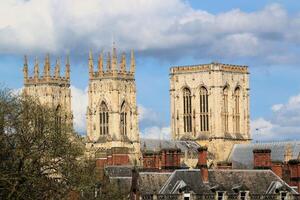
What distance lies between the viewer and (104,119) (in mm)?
152250

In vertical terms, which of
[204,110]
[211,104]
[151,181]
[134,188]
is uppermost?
[211,104]

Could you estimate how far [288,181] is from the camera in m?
76.4

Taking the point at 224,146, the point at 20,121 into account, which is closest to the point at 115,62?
the point at 224,146

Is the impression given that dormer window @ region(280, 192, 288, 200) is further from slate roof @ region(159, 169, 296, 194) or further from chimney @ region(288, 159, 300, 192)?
chimney @ region(288, 159, 300, 192)

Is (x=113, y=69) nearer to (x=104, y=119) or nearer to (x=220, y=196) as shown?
(x=104, y=119)

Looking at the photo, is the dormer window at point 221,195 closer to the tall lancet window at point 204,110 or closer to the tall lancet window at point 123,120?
the tall lancet window at point 123,120

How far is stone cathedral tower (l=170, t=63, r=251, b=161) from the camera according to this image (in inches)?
5969

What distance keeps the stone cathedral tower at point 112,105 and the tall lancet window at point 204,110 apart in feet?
26.8

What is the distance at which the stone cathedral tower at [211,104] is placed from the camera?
152 metres

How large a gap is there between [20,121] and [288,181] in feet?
69.3

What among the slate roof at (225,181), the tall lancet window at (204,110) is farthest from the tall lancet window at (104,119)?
the slate roof at (225,181)

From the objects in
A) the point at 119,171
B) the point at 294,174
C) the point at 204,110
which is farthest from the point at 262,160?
A: the point at 204,110

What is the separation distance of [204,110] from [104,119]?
12513mm

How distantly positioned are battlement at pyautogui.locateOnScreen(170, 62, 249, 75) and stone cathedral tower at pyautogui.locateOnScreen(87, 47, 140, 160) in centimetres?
566
